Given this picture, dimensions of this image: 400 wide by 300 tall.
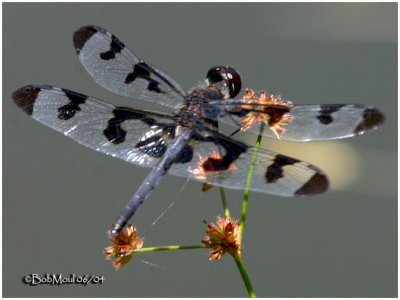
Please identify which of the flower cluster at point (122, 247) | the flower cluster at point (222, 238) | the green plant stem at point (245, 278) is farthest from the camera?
the flower cluster at point (122, 247)

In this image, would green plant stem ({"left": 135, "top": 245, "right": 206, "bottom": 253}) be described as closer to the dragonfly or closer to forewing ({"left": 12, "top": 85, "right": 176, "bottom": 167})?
the dragonfly

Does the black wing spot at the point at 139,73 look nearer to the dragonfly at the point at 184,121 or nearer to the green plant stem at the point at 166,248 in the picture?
the dragonfly at the point at 184,121

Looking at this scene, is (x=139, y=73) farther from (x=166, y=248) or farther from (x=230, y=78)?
(x=166, y=248)

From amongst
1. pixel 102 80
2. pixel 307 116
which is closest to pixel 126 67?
pixel 102 80

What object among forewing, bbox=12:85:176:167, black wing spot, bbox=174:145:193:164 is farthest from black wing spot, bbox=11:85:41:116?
black wing spot, bbox=174:145:193:164

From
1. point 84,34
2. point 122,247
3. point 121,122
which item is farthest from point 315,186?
point 84,34

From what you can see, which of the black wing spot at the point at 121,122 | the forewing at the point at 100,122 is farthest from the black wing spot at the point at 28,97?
the black wing spot at the point at 121,122

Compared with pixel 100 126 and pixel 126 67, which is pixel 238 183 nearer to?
pixel 100 126

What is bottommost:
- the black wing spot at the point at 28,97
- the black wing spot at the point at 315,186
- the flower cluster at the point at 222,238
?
the flower cluster at the point at 222,238
